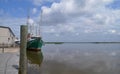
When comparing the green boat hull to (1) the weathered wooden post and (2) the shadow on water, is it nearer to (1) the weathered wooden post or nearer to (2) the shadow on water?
(2) the shadow on water

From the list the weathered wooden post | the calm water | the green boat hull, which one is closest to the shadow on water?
the calm water

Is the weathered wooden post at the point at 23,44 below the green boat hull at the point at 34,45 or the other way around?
the other way around

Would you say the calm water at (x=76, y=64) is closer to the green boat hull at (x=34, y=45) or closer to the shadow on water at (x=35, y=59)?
the shadow on water at (x=35, y=59)

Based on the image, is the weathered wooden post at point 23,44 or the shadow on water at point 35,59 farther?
the shadow on water at point 35,59

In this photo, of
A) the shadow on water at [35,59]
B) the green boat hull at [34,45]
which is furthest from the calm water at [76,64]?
the green boat hull at [34,45]

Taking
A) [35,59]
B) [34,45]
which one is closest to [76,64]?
[35,59]

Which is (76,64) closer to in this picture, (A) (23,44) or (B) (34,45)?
(A) (23,44)

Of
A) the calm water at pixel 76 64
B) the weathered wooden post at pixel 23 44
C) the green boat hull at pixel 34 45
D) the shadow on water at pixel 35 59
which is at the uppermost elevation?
the weathered wooden post at pixel 23 44

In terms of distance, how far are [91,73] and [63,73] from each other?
230 centimetres

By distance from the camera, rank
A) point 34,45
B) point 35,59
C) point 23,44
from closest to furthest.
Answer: point 23,44
point 35,59
point 34,45

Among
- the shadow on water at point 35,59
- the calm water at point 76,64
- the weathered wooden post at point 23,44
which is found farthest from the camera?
the shadow on water at point 35,59

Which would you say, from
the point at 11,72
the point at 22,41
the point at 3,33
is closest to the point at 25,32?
the point at 22,41

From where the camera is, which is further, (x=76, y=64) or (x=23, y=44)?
(x=76, y=64)

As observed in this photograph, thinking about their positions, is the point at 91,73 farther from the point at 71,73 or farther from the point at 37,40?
the point at 37,40
